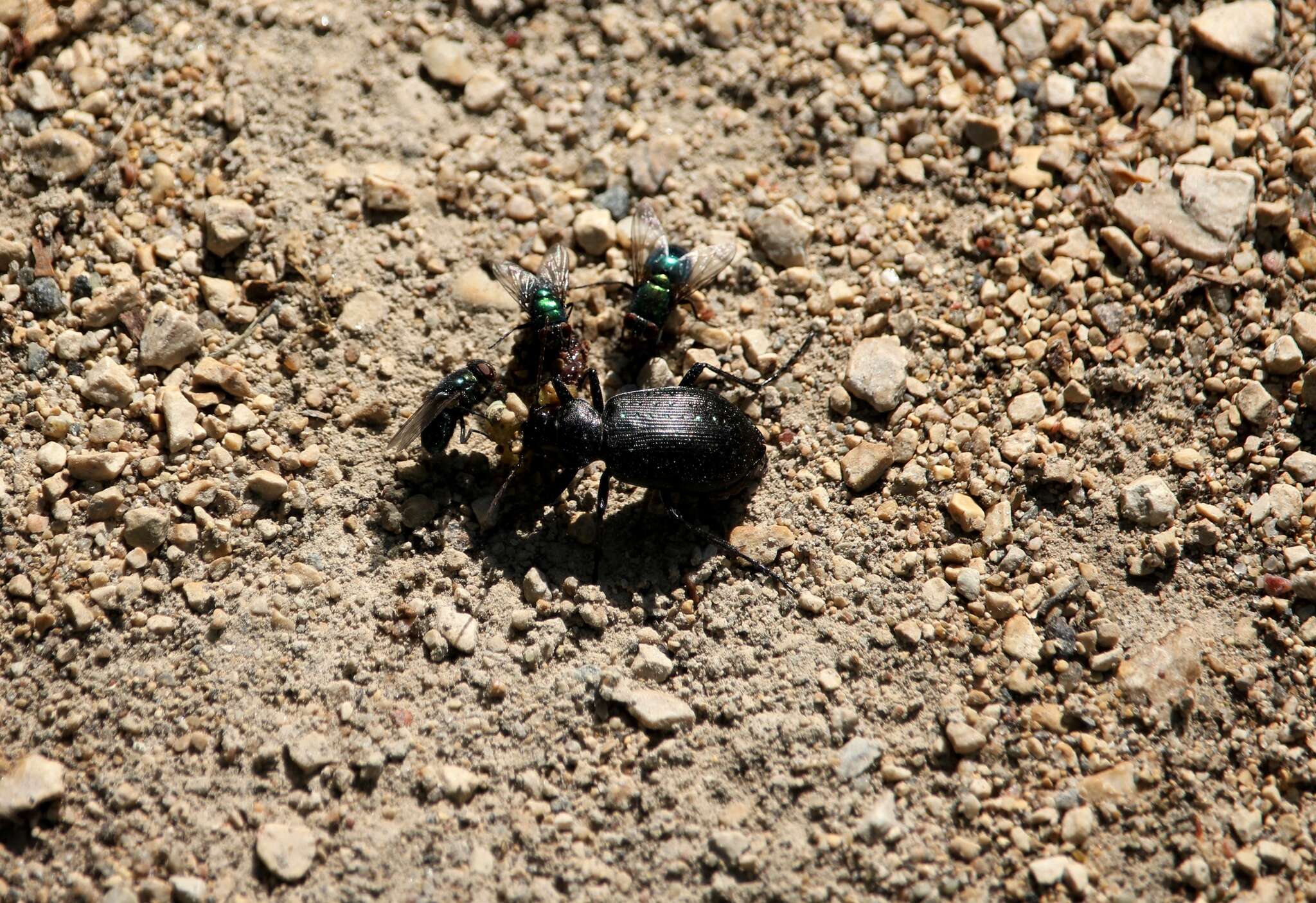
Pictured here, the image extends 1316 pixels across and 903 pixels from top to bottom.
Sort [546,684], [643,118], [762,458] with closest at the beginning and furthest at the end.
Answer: [546,684]
[762,458]
[643,118]

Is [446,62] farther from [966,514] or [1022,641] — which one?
[1022,641]

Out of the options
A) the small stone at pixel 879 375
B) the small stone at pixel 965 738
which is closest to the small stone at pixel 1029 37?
the small stone at pixel 879 375

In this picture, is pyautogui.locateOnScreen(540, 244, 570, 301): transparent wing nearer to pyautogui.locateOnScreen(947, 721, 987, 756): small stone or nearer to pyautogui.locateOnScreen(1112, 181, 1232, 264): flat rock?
pyautogui.locateOnScreen(947, 721, 987, 756): small stone

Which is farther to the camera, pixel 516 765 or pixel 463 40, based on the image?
pixel 463 40

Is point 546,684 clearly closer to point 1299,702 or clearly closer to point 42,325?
point 42,325

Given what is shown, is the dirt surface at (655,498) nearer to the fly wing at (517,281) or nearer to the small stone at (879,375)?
the small stone at (879,375)

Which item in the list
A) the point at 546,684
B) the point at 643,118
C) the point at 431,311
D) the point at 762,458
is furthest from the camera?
the point at 643,118

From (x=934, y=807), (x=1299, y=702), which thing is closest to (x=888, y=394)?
(x=934, y=807)
